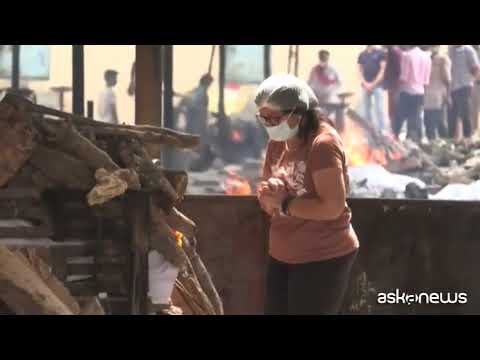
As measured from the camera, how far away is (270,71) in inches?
231

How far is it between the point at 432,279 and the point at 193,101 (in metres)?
1.91

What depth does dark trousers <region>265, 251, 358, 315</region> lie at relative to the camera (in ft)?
11.9

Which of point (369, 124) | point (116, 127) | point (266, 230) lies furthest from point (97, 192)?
point (369, 124)

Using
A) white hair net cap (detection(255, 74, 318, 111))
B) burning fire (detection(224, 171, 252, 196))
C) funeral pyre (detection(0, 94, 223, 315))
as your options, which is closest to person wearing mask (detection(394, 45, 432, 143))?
burning fire (detection(224, 171, 252, 196))

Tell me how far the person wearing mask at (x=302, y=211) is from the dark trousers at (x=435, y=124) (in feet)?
10.7

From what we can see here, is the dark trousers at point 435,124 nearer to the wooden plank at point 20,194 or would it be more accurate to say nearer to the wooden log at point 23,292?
the wooden plank at point 20,194

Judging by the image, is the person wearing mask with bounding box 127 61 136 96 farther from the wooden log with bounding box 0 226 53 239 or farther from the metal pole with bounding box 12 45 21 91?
the wooden log with bounding box 0 226 53 239

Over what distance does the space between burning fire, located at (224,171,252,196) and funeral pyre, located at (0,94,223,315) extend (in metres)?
1.91

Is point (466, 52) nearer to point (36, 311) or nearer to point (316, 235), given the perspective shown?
point (316, 235)

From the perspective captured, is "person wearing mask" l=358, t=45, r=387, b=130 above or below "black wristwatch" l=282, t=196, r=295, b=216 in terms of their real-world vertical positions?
above

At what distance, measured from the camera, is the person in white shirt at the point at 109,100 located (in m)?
5.21

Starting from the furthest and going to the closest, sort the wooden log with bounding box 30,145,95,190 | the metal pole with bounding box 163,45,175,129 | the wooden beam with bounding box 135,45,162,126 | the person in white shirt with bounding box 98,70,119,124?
the metal pole with bounding box 163,45,175,129 < the wooden beam with bounding box 135,45,162,126 < the person in white shirt with bounding box 98,70,119,124 < the wooden log with bounding box 30,145,95,190

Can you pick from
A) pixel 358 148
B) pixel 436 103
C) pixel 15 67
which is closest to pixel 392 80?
pixel 436 103

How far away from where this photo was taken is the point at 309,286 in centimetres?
364
